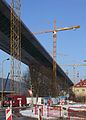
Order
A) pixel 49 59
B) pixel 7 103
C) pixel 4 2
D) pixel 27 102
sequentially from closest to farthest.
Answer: pixel 4 2, pixel 7 103, pixel 27 102, pixel 49 59

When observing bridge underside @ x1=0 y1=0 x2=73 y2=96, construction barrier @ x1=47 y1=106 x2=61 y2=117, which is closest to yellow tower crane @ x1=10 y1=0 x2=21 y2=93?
bridge underside @ x1=0 y1=0 x2=73 y2=96

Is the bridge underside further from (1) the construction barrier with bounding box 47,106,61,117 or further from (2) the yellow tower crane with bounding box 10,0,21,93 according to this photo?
(1) the construction barrier with bounding box 47,106,61,117

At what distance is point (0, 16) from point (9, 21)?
35.9 ft

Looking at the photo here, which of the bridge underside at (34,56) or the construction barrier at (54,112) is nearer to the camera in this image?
the construction barrier at (54,112)

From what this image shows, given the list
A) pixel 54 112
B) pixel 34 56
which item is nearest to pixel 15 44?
pixel 34 56

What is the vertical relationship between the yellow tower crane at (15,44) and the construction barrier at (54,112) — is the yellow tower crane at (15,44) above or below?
above

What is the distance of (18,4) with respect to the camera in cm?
9138

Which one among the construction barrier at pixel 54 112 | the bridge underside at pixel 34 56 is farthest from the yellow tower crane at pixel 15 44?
the construction barrier at pixel 54 112


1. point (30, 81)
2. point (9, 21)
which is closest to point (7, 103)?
point (9, 21)

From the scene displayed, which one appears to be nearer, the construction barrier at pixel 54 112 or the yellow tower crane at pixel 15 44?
the construction barrier at pixel 54 112

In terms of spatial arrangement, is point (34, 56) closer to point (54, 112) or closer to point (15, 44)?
point (15, 44)

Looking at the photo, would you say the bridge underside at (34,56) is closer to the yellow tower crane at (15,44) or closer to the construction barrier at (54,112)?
the yellow tower crane at (15,44)

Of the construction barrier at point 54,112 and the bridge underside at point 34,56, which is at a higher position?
the bridge underside at point 34,56

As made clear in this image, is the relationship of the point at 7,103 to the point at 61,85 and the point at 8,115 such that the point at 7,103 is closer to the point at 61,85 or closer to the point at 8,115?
the point at 8,115
